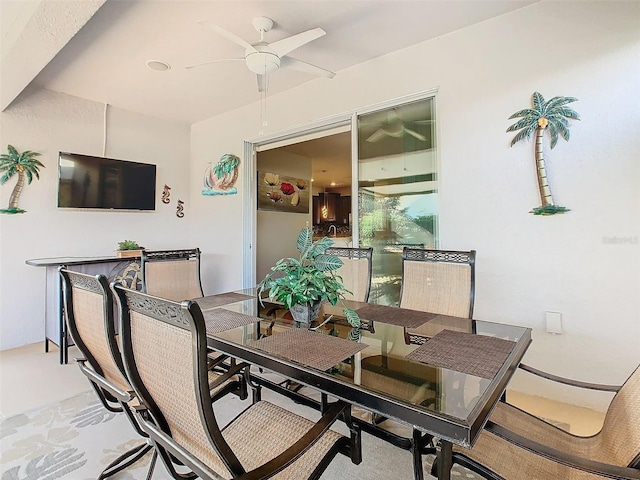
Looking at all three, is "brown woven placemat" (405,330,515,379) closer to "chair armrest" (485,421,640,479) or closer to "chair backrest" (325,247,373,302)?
"chair armrest" (485,421,640,479)

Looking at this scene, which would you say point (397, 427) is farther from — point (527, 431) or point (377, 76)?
point (377, 76)

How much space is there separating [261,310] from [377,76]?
2431 millimetres

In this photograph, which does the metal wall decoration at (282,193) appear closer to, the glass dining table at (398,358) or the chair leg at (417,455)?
the glass dining table at (398,358)

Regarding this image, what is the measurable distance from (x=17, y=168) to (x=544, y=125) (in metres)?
4.88

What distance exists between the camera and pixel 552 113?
2.27 metres

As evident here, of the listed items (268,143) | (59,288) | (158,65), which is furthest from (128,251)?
(268,143)

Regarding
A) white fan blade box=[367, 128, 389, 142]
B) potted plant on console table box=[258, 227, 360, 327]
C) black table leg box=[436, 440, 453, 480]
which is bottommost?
black table leg box=[436, 440, 453, 480]

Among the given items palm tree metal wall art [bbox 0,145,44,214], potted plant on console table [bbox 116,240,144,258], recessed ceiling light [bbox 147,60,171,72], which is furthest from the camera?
potted plant on console table [bbox 116,240,144,258]

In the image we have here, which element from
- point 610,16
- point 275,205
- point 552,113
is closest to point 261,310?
point 552,113

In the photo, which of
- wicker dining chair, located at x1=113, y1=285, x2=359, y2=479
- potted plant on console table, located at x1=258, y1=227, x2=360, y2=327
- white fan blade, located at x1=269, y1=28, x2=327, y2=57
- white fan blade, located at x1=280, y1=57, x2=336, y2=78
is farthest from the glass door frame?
wicker dining chair, located at x1=113, y1=285, x2=359, y2=479

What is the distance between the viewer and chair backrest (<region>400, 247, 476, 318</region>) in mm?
2072

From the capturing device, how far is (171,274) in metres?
2.65

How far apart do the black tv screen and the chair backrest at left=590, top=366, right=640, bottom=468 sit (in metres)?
4.76

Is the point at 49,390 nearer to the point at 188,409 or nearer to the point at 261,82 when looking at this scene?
the point at 188,409
